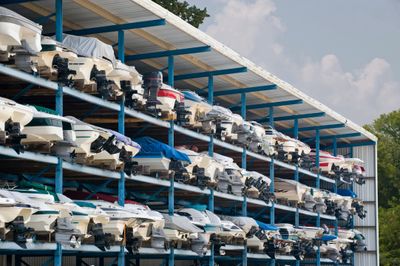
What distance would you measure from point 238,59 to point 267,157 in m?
8.46

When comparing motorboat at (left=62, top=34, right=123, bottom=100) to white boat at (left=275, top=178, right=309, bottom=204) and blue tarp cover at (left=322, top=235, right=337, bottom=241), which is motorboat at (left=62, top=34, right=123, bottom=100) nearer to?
white boat at (left=275, top=178, right=309, bottom=204)

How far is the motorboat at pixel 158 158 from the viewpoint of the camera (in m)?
39.3

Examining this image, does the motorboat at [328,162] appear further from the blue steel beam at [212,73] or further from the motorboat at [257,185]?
the blue steel beam at [212,73]

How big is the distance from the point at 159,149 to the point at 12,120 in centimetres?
1053

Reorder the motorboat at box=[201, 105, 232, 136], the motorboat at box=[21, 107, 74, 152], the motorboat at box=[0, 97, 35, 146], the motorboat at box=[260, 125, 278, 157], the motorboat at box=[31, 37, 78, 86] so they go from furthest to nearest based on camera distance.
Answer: the motorboat at box=[260, 125, 278, 157] < the motorboat at box=[201, 105, 232, 136] < the motorboat at box=[31, 37, 78, 86] < the motorboat at box=[21, 107, 74, 152] < the motorboat at box=[0, 97, 35, 146]

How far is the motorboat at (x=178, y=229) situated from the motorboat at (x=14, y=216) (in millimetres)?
10467

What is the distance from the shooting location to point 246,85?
166ft

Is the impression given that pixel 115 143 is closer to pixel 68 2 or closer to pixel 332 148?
pixel 68 2

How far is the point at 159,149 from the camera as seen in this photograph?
39.4 meters

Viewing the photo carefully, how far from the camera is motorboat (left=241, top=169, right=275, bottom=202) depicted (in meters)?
47.9

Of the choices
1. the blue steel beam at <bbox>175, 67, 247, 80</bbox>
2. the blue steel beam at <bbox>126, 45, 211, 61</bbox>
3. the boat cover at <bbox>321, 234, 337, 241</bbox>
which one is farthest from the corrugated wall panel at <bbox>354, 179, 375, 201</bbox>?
the blue steel beam at <bbox>126, 45, 211, 61</bbox>

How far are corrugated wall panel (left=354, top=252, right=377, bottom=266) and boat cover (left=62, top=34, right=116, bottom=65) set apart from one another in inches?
1365

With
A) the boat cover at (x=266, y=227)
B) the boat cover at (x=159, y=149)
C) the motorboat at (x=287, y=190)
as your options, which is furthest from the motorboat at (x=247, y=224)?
the boat cover at (x=159, y=149)

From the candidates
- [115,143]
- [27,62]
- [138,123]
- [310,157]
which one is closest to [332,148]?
[310,157]
